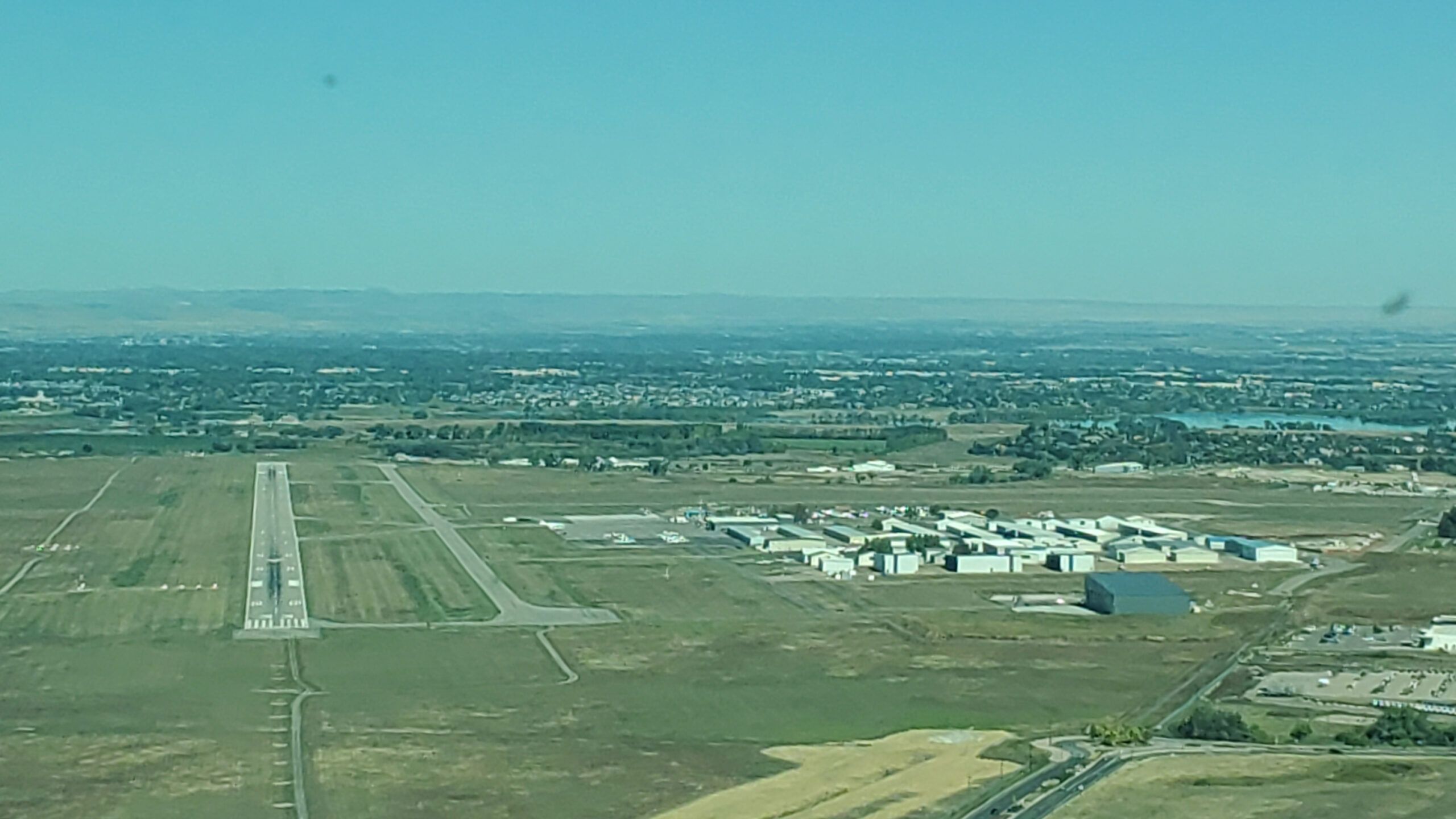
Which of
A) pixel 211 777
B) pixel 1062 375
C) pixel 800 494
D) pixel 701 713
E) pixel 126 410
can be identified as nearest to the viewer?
pixel 211 777

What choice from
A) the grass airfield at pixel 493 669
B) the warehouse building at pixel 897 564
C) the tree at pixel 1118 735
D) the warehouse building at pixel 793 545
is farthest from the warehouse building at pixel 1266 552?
the tree at pixel 1118 735

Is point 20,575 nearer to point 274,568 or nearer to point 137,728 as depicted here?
point 274,568

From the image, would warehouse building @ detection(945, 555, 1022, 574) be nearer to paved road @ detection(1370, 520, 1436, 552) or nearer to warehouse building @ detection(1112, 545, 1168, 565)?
warehouse building @ detection(1112, 545, 1168, 565)

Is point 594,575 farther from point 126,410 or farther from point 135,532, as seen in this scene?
point 126,410

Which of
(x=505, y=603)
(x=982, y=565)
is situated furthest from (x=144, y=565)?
(x=982, y=565)

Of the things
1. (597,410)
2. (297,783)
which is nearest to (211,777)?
(297,783)

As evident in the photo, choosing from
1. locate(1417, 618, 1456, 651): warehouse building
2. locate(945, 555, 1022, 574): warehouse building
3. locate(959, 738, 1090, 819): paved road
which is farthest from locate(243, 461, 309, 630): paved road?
locate(1417, 618, 1456, 651): warehouse building

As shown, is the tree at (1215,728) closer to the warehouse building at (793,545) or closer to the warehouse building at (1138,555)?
the warehouse building at (1138,555)
